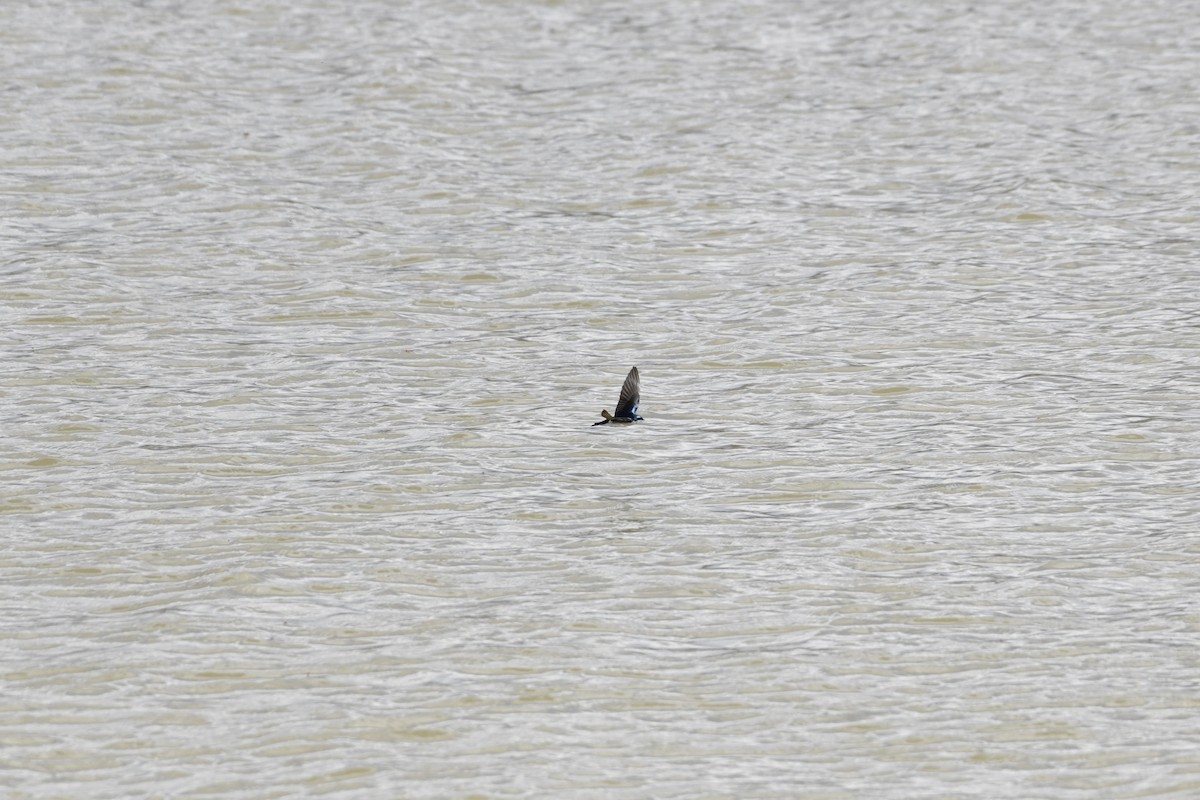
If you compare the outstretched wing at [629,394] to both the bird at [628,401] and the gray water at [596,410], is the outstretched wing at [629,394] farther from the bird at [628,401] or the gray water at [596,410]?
the gray water at [596,410]

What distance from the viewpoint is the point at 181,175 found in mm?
14000

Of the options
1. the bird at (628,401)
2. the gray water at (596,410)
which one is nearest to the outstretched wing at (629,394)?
the bird at (628,401)

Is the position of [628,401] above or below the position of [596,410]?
above

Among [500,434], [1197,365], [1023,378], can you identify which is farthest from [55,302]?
[1197,365]

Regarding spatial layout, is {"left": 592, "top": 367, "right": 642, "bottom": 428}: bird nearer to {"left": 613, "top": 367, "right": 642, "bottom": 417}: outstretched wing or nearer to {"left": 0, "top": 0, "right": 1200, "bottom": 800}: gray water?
{"left": 613, "top": 367, "right": 642, "bottom": 417}: outstretched wing

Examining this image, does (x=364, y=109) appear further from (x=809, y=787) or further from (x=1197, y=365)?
(x=809, y=787)

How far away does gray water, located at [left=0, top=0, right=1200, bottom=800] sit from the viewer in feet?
21.6

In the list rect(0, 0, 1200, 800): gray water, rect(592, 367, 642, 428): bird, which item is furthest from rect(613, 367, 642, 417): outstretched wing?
rect(0, 0, 1200, 800): gray water

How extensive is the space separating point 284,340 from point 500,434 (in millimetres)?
2056

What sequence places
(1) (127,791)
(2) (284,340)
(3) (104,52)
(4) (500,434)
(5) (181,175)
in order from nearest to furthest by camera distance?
(1) (127,791)
(4) (500,434)
(2) (284,340)
(5) (181,175)
(3) (104,52)

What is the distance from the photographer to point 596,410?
32.7ft

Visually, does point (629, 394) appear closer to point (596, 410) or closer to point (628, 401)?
point (628, 401)

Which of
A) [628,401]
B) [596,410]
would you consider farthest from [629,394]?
[596,410]

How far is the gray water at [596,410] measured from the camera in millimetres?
6582
